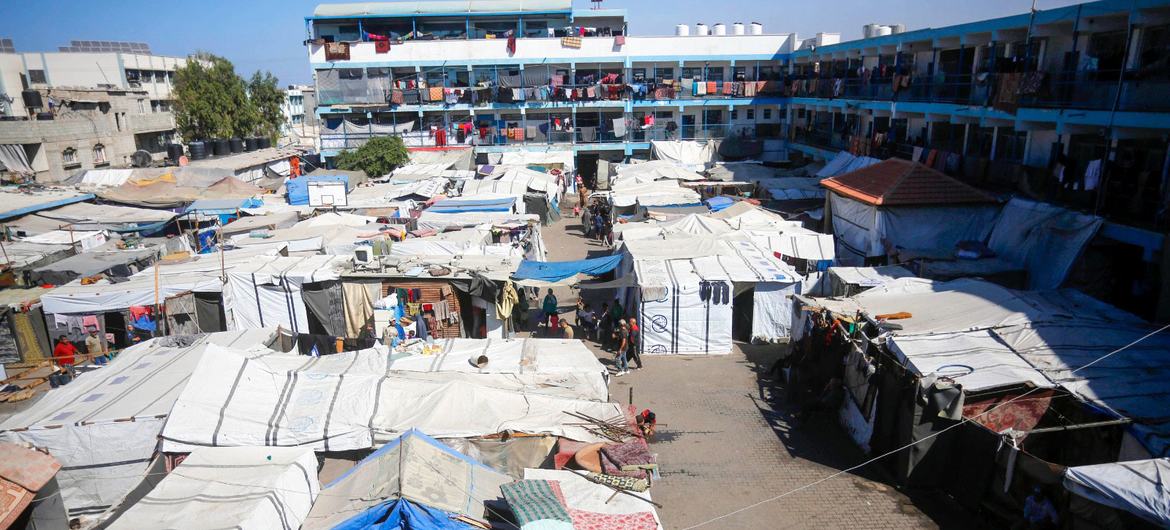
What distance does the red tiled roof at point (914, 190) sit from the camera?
57.2 ft

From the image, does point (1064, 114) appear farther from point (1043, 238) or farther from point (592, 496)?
point (592, 496)

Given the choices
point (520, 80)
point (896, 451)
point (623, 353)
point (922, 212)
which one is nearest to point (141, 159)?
point (520, 80)

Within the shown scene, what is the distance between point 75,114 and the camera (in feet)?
104

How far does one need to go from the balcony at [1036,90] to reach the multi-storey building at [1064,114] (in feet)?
0.11


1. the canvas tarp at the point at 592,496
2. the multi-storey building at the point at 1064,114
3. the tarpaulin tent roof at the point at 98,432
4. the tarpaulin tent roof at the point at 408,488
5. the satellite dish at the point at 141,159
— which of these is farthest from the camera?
the satellite dish at the point at 141,159

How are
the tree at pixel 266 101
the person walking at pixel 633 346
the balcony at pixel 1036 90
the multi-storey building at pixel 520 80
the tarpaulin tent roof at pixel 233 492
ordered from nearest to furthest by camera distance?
the tarpaulin tent roof at pixel 233 492
the balcony at pixel 1036 90
the person walking at pixel 633 346
the multi-storey building at pixel 520 80
the tree at pixel 266 101

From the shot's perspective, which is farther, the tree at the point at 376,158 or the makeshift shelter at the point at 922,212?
the tree at the point at 376,158

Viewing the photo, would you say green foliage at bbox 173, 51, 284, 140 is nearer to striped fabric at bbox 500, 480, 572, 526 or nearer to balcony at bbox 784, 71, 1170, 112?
balcony at bbox 784, 71, 1170, 112

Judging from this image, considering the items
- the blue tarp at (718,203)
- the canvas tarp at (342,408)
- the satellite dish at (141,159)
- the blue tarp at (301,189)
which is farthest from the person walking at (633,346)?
the satellite dish at (141,159)

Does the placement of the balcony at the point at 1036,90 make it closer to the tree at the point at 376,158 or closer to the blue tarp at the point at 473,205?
the blue tarp at the point at 473,205

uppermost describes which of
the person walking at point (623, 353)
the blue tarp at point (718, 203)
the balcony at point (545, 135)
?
the balcony at point (545, 135)

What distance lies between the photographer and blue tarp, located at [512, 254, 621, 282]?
584 inches

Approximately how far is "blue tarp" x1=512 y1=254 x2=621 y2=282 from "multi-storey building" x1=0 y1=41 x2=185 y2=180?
25.1 metres

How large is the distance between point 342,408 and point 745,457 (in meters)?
6.31
